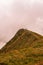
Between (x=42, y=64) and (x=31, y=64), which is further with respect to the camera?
(x=31, y=64)

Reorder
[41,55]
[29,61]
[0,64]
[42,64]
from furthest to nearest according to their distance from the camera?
[41,55]
[29,61]
[0,64]
[42,64]

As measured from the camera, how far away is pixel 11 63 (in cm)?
13575

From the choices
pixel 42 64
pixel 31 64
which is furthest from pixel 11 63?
pixel 42 64

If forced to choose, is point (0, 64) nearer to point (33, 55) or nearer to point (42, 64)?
point (42, 64)

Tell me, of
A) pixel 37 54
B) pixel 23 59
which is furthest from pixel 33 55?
pixel 23 59

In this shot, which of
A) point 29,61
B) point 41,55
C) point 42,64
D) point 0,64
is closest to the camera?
point 42,64

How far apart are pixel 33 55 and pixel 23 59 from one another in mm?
16102

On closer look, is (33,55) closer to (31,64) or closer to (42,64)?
(31,64)

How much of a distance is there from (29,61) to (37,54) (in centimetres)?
2287

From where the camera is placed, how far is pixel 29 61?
143m

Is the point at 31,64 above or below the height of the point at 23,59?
below

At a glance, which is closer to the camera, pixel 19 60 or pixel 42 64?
pixel 42 64

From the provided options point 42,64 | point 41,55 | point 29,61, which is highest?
point 41,55

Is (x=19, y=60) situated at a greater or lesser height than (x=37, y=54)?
lesser
